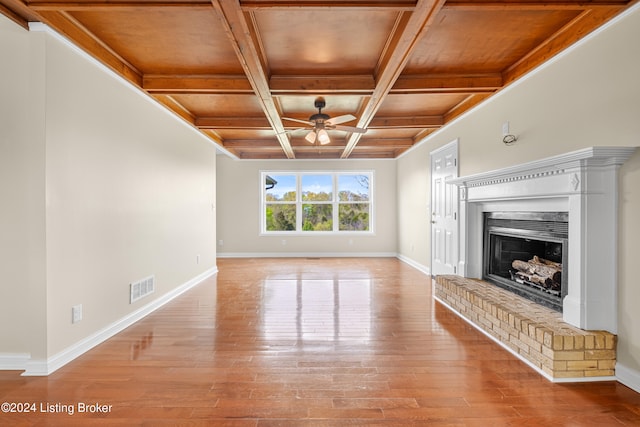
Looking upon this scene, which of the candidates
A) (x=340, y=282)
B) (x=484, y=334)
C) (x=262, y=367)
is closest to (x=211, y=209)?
(x=340, y=282)

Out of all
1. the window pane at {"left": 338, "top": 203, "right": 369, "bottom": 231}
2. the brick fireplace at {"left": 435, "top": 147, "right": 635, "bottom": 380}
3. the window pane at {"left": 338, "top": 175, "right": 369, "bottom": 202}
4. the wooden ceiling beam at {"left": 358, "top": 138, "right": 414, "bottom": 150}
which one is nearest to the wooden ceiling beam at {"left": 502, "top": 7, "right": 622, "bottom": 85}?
the brick fireplace at {"left": 435, "top": 147, "right": 635, "bottom": 380}

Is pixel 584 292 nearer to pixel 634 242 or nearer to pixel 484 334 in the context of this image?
pixel 634 242

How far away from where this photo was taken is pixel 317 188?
27.3 feet

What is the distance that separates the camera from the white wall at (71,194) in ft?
7.79

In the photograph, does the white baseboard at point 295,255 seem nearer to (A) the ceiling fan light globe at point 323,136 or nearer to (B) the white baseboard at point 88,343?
(B) the white baseboard at point 88,343

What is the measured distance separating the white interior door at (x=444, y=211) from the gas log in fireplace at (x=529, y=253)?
75 centimetres

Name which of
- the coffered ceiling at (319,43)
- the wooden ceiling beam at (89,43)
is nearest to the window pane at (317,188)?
the coffered ceiling at (319,43)

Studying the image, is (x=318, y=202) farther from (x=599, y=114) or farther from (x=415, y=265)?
(x=599, y=114)

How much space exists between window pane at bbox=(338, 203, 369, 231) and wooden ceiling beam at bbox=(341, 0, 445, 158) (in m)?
4.68

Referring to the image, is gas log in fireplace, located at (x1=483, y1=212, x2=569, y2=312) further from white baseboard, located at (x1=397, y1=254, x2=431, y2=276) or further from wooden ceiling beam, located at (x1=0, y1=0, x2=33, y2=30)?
wooden ceiling beam, located at (x1=0, y1=0, x2=33, y2=30)

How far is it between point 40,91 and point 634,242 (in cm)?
431

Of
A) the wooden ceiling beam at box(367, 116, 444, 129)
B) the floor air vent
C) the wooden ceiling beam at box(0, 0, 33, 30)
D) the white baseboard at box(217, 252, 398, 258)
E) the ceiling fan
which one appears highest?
the wooden ceiling beam at box(367, 116, 444, 129)

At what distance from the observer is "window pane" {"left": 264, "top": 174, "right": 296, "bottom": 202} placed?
829cm

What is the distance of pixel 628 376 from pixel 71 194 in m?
4.33
